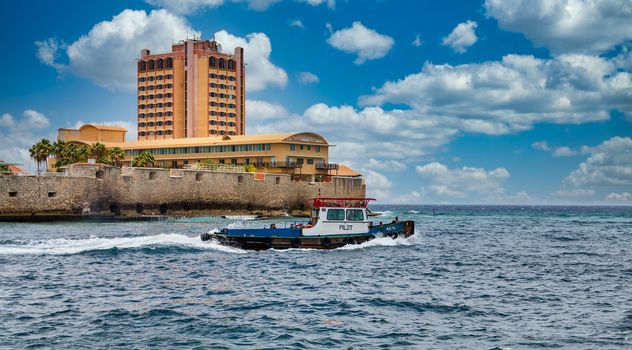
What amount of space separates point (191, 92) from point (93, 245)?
97.2 meters

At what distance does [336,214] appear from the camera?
40406mm

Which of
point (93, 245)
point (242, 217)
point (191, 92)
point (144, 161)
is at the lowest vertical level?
point (93, 245)

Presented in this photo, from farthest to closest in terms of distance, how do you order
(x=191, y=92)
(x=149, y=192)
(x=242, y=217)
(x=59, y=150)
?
(x=191, y=92), (x=59, y=150), (x=242, y=217), (x=149, y=192)

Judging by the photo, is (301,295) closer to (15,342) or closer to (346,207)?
(15,342)

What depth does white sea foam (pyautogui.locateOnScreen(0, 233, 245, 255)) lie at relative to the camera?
37.3 m

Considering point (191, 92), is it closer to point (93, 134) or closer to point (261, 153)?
point (93, 134)

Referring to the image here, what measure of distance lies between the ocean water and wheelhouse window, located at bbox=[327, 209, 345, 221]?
200cm

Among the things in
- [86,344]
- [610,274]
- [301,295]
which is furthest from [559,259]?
[86,344]

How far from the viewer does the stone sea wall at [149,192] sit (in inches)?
2623

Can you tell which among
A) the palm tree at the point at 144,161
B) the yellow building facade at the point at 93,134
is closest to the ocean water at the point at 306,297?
the palm tree at the point at 144,161

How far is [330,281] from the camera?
94.7 ft

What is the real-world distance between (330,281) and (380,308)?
19.3 ft

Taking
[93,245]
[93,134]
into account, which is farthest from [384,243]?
[93,134]

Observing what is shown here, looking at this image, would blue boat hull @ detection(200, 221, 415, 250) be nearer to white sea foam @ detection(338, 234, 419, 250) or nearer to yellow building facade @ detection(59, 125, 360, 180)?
white sea foam @ detection(338, 234, 419, 250)
